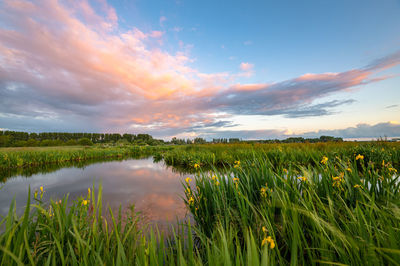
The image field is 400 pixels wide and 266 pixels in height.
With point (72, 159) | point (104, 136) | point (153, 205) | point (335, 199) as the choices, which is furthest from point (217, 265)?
point (104, 136)

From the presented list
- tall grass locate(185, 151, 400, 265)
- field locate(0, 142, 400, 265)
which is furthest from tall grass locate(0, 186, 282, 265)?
tall grass locate(185, 151, 400, 265)

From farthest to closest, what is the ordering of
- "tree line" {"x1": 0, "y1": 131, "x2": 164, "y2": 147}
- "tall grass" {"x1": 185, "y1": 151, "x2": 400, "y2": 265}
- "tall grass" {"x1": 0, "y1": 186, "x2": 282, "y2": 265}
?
"tree line" {"x1": 0, "y1": 131, "x2": 164, "y2": 147} < "tall grass" {"x1": 185, "y1": 151, "x2": 400, "y2": 265} < "tall grass" {"x1": 0, "y1": 186, "x2": 282, "y2": 265}

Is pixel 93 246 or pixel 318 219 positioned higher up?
pixel 318 219

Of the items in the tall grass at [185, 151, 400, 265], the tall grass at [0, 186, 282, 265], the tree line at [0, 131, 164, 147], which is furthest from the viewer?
the tree line at [0, 131, 164, 147]

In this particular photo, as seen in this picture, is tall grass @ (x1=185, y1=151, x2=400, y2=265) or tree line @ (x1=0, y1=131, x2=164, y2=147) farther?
tree line @ (x1=0, y1=131, x2=164, y2=147)

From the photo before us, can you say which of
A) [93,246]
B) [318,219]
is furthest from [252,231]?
[93,246]

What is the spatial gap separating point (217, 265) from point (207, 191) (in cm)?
211

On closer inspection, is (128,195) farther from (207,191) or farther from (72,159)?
(72,159)

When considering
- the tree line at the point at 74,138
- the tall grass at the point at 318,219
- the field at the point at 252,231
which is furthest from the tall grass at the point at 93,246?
the tree line at the point at 74,138

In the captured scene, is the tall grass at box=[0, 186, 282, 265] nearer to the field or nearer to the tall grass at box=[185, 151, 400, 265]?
the field

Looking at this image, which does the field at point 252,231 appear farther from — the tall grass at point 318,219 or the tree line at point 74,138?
the tree line at point 74,138

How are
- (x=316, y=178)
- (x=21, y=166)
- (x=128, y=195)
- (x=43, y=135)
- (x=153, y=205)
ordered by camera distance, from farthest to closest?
(x=43, y=135) < (x=21, y=166) < (x=128, y=195) < (x=153, y=205) < (x=316, y=178)

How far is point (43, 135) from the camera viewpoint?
58000 mm

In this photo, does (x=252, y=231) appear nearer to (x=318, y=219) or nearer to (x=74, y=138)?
(x=318, y=219)
